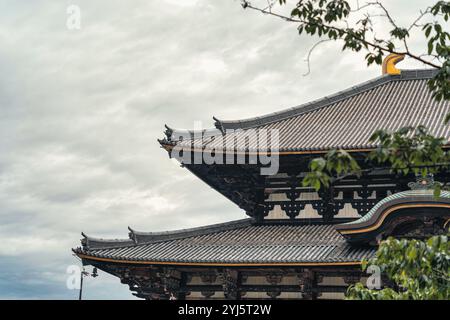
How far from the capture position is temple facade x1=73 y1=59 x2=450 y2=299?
19.8 metres

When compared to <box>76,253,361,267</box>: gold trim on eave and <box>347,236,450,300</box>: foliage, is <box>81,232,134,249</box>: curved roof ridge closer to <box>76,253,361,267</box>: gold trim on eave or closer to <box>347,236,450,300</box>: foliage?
<box>76,253,361,267</box>: gold trim on eave

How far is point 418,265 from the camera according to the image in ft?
34.6

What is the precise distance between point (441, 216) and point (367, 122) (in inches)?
284

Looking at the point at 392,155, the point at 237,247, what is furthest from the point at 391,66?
the point at 392,155

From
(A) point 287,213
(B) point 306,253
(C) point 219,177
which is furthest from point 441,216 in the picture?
(C) point 219,177

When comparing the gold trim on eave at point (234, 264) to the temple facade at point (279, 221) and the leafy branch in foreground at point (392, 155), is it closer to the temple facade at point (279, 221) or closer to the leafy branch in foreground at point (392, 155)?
the temple facade at point (279, 221)

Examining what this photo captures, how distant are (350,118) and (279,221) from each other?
19.2 ft

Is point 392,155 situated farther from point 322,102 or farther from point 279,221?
point 322,102

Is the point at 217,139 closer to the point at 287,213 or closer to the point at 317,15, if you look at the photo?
the point at 287,213

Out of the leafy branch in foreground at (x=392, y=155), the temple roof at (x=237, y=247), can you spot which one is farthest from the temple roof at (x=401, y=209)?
the leafy branch in foreground at (x=392, y=155)

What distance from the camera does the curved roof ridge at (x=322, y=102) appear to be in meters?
26.2

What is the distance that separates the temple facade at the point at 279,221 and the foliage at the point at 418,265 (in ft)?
25.8

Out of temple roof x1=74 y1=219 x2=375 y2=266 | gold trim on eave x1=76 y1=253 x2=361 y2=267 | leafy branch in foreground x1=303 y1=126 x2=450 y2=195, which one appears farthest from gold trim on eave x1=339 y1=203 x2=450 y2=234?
leafy branch in foreground x1=303 y1=126 x2=450 y2=195

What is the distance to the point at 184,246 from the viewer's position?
2262cm
